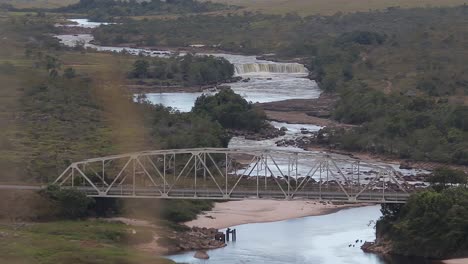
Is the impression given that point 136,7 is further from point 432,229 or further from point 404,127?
point 432,229

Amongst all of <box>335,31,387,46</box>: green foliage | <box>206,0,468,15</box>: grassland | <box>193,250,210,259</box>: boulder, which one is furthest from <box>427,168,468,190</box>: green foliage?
<box>206,0,468,15</box>: grassland

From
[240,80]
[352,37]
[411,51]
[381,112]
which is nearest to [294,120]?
[381,112]

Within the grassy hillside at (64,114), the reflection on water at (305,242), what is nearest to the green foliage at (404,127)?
the grassy hillside at (64,114)

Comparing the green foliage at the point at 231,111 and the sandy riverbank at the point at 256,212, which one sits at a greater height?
the green foliage at the point at 231,111

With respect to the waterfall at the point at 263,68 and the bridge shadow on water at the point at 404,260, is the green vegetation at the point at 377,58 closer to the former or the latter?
the waterfall at the point at 263,68

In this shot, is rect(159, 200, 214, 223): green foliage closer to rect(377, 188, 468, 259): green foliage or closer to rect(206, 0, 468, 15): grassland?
rect(377, 188, 468, 259): green foliage

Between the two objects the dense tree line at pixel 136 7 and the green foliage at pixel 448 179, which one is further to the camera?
the dense tree line at pixel 136 7
